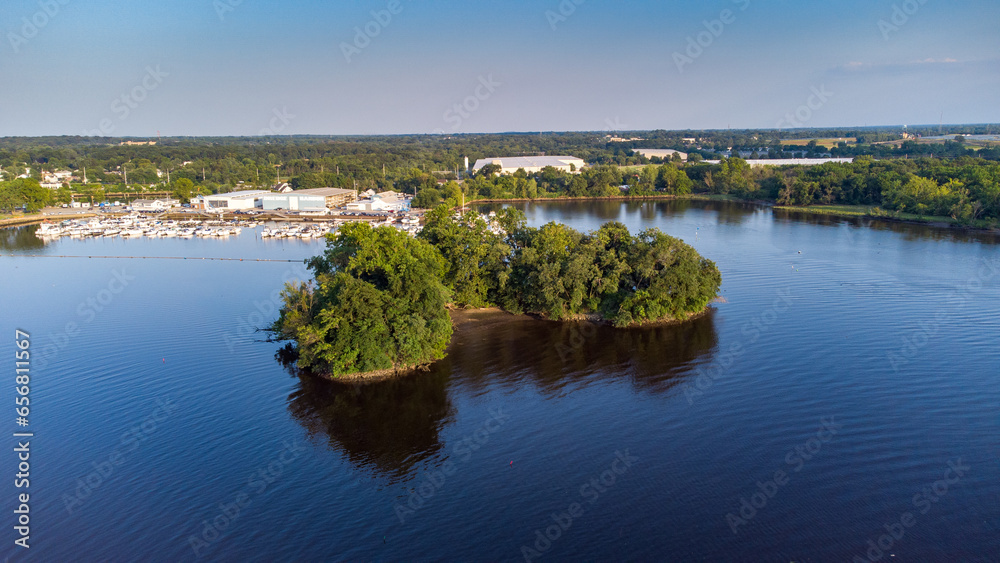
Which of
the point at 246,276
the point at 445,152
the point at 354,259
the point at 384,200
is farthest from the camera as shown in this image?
the point at 445,152

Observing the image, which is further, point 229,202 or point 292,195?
point 229,202

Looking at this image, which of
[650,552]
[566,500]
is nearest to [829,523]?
[650,552]

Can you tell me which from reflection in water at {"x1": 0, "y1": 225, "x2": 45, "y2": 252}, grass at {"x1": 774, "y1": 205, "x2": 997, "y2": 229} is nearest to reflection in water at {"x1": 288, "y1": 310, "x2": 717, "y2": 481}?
grass at {"x1": 774, "y1": 205, "x2": 997, "y2": 229}

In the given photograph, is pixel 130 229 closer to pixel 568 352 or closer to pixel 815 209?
pixel 568 352

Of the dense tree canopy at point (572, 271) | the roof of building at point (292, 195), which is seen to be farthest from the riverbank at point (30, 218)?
the dense tree canopy at point (572, 271)

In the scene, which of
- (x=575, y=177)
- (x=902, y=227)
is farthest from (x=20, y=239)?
(x=902, y=227)

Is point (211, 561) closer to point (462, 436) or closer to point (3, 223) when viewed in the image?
point (462, 436)

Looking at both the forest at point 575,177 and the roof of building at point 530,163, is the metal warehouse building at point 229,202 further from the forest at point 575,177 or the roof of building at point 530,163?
the roof of building at point 530,163
